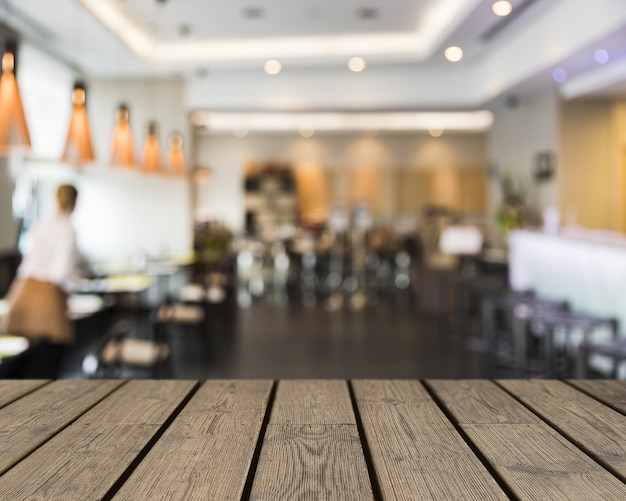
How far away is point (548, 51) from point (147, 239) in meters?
5.74

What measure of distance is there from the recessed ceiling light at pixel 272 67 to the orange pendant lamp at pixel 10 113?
510cm

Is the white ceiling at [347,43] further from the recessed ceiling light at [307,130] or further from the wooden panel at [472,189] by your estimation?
the wooden panel at [472,189]

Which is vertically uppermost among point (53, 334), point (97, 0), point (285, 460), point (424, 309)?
point (97, 0)

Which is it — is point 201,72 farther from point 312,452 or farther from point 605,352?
point 312,452

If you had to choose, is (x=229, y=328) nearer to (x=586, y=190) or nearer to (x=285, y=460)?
(x=586, y=190)

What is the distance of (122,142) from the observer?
630 cm

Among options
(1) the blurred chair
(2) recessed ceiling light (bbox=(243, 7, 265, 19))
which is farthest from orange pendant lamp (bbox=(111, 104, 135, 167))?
(2) recessed ceiling light (bbox=(243, 7, 265, 19))

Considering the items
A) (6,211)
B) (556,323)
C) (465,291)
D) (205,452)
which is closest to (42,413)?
(205,452)

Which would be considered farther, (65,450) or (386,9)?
(386,9)

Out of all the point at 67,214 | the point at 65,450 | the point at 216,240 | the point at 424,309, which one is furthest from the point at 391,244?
the point at 65,450

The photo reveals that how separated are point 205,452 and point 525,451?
59 cm

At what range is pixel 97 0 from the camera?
696 centimetres

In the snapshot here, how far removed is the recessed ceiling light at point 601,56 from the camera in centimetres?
708

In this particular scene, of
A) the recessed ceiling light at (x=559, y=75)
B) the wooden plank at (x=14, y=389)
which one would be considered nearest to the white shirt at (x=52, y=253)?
the wooden plank at (x=14, y=389)
